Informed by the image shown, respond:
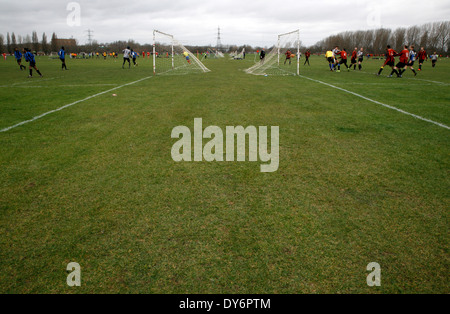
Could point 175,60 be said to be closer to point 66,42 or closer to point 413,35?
point 413,35

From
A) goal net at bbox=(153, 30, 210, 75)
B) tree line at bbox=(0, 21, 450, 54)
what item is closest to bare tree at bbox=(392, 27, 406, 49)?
tree line at bbox=(0, 21, 450, 54)

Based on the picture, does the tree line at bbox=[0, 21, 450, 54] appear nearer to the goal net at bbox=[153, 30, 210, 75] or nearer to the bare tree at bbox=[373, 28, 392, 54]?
the bare tree at bbox=[373, 28, 392, 54]

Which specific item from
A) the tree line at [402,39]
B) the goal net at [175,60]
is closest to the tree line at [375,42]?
the tree line at [402,39]

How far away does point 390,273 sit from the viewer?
2.52 m

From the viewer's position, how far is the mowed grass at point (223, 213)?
2.50 meters

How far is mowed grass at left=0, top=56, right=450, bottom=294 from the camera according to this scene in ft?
8.19

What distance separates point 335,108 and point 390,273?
7653 millimetres

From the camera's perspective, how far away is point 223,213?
346cm

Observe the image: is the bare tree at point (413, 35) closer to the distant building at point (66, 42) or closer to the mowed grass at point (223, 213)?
the mowed grass at point (223, 213)

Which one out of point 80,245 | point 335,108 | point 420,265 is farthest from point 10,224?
point 335,108

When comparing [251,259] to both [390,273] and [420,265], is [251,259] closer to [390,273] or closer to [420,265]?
[390,273]

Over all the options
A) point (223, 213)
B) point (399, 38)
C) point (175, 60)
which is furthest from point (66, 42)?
point (223, 213)

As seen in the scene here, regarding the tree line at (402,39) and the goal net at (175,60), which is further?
the tree line at (402,39)

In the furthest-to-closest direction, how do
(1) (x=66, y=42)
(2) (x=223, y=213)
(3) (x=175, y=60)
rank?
(1) (x=66, y=42)
(3) (x=175, y=60)
(2) (x=223, y=213)
